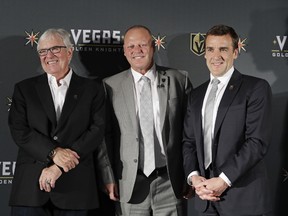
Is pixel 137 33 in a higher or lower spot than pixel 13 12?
lower

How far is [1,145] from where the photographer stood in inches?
134

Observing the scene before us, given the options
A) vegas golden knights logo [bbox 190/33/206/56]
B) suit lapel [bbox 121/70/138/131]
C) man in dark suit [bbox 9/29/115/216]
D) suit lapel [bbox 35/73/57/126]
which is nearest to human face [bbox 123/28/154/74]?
suit lapel [bbox 121/70/138/131]

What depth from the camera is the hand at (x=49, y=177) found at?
2721 millimetres

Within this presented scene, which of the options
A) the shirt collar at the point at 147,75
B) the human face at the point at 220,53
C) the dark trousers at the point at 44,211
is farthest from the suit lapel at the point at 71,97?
→ the human face at the point at 220,53

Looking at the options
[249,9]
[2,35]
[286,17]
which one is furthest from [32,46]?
[286,17]

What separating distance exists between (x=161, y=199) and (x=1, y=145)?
121cm

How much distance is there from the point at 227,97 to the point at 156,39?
107 centimetres

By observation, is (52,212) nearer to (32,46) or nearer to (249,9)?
(32,46)

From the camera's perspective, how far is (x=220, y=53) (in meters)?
2.80

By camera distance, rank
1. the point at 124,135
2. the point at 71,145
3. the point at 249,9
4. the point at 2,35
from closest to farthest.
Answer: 1. the point at 71,145
2. the point at 124,135
3. the point at 2,35
4. the point at 249,9

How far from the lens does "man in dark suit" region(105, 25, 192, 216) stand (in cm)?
302

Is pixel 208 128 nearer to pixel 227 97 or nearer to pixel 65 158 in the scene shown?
pixel 227 97

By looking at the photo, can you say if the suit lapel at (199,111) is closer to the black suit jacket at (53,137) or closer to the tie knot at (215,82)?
the tie knot at (215,82)

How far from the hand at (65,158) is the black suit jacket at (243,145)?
0.73 metres
